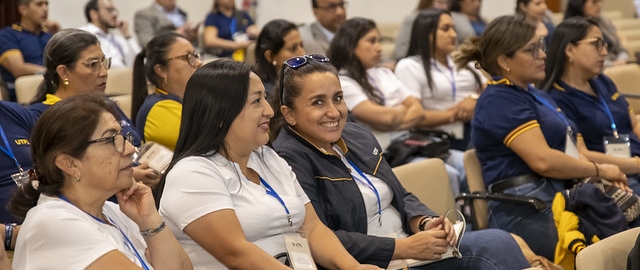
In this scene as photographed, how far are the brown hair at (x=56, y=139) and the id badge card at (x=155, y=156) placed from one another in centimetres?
112

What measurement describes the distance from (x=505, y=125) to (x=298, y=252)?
1.37 meters

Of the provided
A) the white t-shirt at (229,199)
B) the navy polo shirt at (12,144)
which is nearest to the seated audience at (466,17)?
the navy polo shirt at (12,144)

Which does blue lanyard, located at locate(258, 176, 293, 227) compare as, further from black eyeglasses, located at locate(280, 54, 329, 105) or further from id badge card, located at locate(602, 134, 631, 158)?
id badge card, located at locate(602, 134, 631, 158)

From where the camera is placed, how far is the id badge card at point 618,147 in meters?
4.11

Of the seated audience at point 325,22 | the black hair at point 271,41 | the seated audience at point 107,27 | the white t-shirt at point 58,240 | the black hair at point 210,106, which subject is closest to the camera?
the white t-shirt at point 58,240

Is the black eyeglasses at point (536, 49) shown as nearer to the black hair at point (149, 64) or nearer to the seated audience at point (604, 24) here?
the black hair at point (149, 64)

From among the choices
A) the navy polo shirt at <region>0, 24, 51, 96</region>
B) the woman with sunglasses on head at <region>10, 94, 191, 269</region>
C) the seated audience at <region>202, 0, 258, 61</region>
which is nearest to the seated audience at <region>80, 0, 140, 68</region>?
the navy polo shirt at <region>0, 24, 51, 96</region>

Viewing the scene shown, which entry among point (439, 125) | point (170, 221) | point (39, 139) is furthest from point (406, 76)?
point (39, 139)

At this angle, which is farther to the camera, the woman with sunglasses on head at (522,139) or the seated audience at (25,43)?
the seated audience at (25,43)

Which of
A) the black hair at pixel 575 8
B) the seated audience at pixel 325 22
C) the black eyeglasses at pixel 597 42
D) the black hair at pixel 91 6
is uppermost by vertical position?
the black eyeglasses at pixel 597 42

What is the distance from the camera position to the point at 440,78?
520 cm

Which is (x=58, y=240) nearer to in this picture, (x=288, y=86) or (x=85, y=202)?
(x=85, y=202)

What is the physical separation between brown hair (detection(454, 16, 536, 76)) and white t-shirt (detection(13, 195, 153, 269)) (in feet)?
7.10

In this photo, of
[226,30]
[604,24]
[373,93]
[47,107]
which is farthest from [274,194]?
[226,30]
